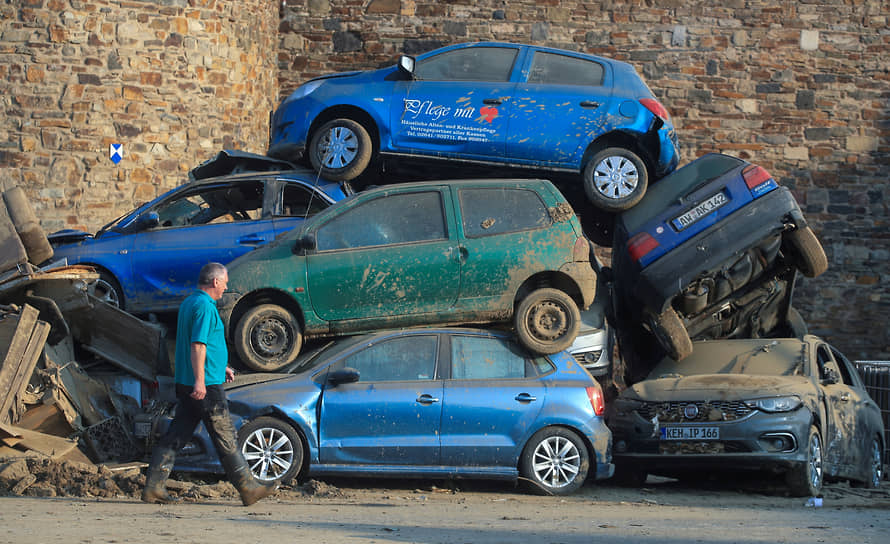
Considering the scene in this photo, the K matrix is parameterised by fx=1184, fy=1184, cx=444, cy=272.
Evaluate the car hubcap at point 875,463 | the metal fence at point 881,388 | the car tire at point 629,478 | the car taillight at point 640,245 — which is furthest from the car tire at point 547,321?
the metal fence at point 881,388

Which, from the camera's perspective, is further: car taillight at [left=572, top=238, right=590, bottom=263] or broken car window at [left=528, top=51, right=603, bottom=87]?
broken car window at [left=528, top=51, right=603, bottom=87]

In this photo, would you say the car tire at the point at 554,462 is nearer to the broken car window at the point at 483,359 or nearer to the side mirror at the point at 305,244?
the broken car window at the point at 483,359

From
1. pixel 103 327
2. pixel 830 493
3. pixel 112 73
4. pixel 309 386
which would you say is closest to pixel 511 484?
pixel 309 386

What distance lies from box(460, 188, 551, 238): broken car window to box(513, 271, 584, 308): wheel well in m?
0.44

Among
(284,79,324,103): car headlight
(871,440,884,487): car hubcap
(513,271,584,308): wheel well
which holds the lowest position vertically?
(871,440,884,487): car hubcap

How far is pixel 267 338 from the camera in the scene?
32.1 feet

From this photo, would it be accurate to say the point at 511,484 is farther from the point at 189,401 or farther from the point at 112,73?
the point at 112,73

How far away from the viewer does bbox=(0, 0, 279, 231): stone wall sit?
49.0 ft

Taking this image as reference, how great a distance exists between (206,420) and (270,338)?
202 centimetres

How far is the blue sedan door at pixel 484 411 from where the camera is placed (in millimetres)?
9258

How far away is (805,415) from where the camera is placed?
378 inches

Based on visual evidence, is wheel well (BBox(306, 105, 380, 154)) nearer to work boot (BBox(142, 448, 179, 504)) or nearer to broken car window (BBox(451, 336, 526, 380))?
broken car window (BBox(451, 336, 526, 380))

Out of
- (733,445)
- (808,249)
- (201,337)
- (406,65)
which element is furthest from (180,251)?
(808,249)

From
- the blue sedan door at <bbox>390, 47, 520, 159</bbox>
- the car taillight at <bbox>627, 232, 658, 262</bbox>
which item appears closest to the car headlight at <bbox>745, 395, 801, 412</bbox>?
the car taillight at <bbox>627, 232, 658, 262</bbox>
